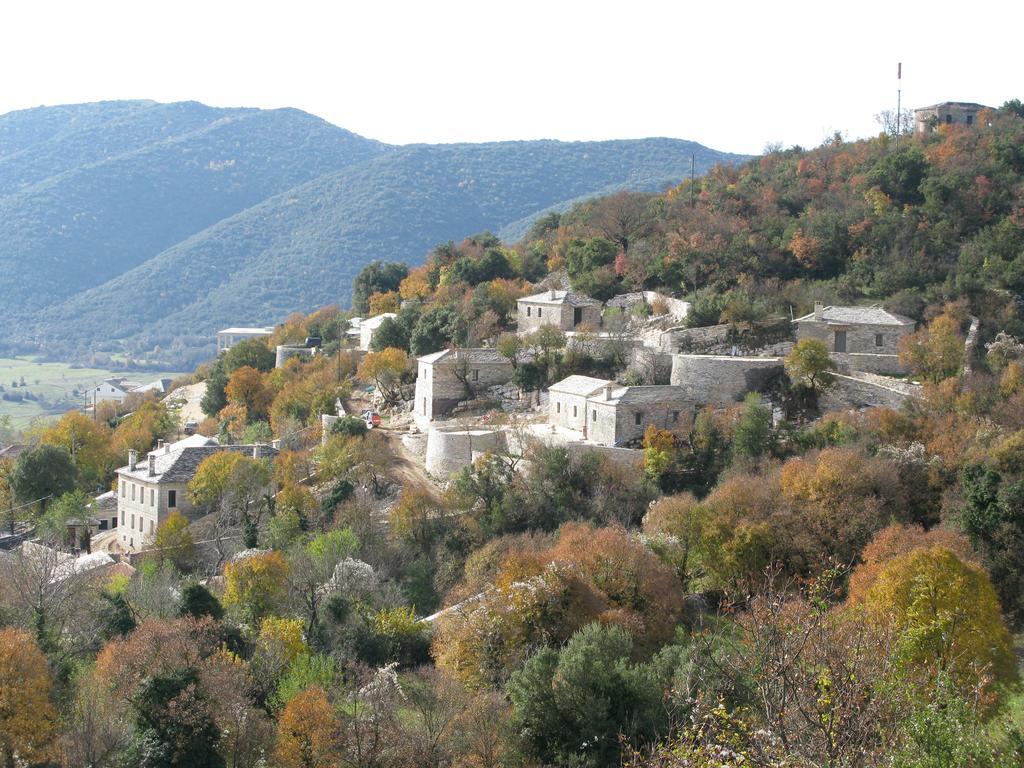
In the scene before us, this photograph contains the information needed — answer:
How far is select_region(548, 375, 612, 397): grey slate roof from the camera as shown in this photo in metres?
39.6

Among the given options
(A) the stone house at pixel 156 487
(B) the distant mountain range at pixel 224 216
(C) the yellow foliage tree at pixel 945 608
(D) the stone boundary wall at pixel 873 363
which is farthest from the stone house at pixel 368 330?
(B) the distant mountain range at pixel 224 216

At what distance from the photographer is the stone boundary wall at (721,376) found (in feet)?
129

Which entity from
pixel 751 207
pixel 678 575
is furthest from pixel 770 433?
pixel 751 207

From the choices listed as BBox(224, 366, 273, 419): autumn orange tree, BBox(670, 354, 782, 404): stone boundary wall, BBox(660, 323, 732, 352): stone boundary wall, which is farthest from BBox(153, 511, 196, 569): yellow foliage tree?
BBox(660, 323, 732, 352): stone boundary wall

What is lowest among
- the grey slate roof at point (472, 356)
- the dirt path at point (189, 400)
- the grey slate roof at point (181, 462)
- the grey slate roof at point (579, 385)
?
the dirt path at point (189, 400)

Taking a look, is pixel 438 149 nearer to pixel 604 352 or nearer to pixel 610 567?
pixel 604 352

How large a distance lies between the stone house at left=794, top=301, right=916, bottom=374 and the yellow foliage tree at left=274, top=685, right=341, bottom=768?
2345cm

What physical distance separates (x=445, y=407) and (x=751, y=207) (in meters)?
19.2

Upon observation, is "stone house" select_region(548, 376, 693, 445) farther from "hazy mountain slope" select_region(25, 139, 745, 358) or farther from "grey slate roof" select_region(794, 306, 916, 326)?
"hazy mountain slope" select_region(25, 139, 745, 358)

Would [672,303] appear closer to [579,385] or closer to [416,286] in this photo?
[579,385]

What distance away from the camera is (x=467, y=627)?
89.1 feet

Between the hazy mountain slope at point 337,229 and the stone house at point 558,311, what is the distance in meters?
83.0

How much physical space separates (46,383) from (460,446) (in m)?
100

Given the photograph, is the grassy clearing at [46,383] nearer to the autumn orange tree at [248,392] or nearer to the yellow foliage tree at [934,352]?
the autumn orange tree at [248,392]
